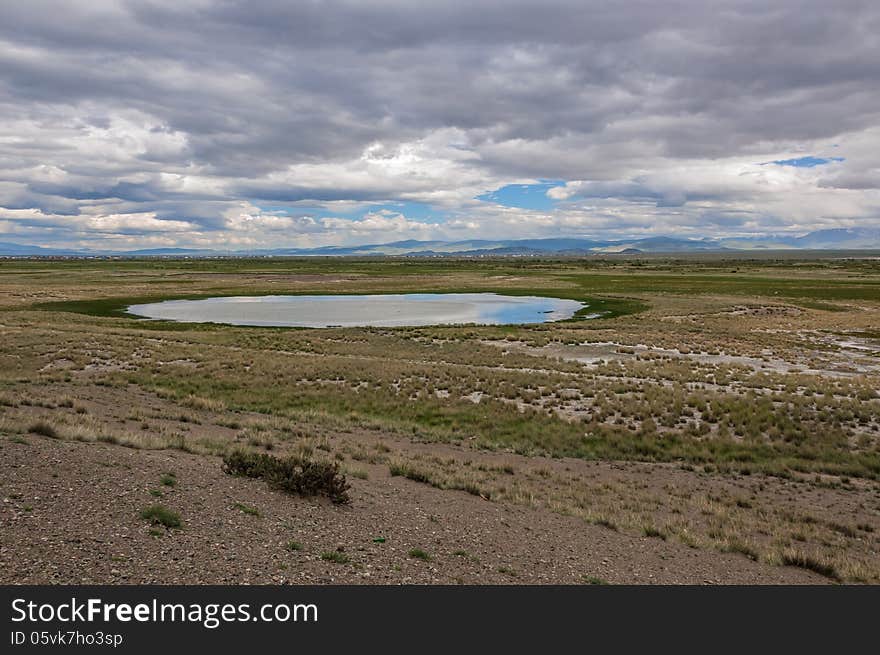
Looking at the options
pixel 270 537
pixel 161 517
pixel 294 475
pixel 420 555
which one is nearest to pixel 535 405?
pixel 294 475

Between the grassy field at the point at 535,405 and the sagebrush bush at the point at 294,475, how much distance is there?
2450 millimetres

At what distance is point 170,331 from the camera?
49156mm

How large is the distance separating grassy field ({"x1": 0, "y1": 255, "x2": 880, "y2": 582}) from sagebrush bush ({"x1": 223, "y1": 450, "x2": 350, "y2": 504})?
8.04ft

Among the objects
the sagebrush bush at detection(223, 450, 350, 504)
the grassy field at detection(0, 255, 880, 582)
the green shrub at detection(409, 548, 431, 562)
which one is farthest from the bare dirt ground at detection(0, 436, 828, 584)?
the grassy field at detection(0, 255, 880, 582)

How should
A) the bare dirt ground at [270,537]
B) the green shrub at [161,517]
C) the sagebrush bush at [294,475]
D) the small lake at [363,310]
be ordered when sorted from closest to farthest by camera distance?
1. the bare dirt ground at [270,537]
2. the green shrub at [161,517]
3. the sagebrush bush at [294,475]
4. the small lake at [363,310]

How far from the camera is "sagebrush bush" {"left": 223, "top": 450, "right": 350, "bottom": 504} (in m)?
12.0

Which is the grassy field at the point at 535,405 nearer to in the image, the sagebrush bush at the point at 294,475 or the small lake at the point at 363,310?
the sagebrush bush at the point at 294,475

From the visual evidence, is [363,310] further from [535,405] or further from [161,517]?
[161,517]

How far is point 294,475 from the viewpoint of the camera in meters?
12.3

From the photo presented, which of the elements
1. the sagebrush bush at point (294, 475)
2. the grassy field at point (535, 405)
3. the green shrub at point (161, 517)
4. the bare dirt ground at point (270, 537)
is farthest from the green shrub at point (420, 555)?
the grassy field at point (535, 405)

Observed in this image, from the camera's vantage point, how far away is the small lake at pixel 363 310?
59875 mm

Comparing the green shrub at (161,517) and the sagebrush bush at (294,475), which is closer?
the green shrub at (161,517)
